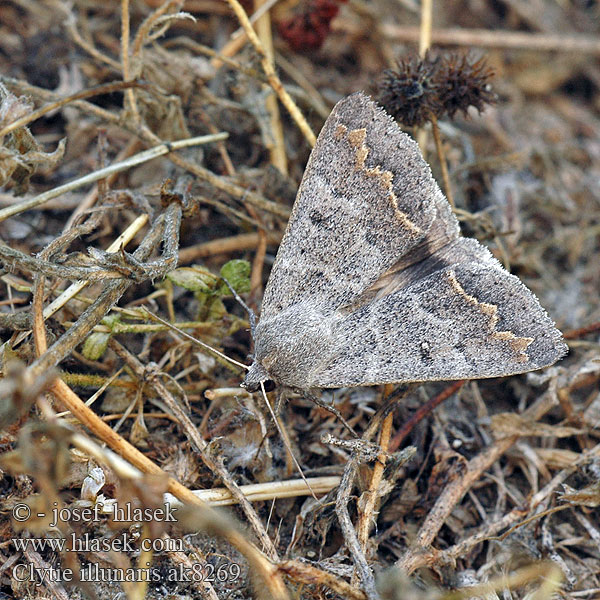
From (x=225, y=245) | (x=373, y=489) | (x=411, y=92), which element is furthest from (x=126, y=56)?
(x=373, y=489)

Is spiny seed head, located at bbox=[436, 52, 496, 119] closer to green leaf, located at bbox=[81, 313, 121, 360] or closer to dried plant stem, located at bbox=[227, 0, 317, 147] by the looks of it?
dried plant stem, located at bbox=[227, 0, 317, 147]

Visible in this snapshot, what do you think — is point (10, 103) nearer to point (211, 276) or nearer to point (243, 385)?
point (211, 276)

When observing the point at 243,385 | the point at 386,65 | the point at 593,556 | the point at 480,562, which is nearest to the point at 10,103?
the point at 243,385

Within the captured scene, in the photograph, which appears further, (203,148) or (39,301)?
(203,148)

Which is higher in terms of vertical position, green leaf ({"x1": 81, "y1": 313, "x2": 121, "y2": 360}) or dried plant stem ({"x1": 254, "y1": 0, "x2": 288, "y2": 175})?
dried plant stem ({"x1": 254, "y1": 0, "x2": 288, "y2": 175})

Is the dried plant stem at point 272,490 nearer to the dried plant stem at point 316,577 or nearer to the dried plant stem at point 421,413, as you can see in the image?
the dried plant stem at point 421,413

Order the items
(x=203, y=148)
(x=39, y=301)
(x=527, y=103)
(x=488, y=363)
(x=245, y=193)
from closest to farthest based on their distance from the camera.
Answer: (x=39, y=301) < (x=488, y=363) < (x=245, y=193) < (x=203, y=148) < (x=527, y=103)

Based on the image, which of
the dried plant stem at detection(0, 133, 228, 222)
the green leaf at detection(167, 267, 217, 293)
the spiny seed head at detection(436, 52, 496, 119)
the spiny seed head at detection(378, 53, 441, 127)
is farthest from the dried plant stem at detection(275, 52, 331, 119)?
the green leaf at detection(167, 267, 217, 293)
